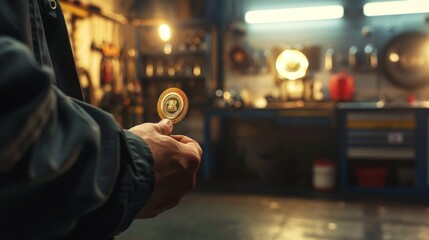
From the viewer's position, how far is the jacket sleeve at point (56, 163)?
368 millimetres

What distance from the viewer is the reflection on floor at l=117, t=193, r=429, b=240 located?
3.06 metres

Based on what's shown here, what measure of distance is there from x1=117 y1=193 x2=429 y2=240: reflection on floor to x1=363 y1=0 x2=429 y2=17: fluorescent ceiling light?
7.68ft

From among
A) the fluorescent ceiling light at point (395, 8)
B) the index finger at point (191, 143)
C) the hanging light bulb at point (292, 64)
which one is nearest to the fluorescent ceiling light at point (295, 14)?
the fluorescent ceiling light at point (395, 8)

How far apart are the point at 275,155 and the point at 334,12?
1977mm

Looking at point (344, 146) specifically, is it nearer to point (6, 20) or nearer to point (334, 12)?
point (334, 12)

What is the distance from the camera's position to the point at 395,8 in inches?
194

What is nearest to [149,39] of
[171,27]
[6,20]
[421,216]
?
[171,27]

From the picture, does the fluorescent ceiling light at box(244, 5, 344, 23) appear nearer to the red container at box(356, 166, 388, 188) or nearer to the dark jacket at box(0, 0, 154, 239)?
the red container at box(356, 166, 388, 188)

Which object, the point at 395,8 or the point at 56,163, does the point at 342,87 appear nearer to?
the point at 395,8

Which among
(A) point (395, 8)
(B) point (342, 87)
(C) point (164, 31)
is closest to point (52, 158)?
(B) point (342, 87)

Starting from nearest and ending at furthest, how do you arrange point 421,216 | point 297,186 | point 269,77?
point 421,216
point 297,186
point 269,77

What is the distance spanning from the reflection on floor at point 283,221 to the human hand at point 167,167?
8.24 ft

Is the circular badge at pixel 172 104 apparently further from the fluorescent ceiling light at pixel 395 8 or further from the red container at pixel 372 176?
the fluorescent ceiling light at pixel 395 8

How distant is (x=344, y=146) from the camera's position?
4613 mm
